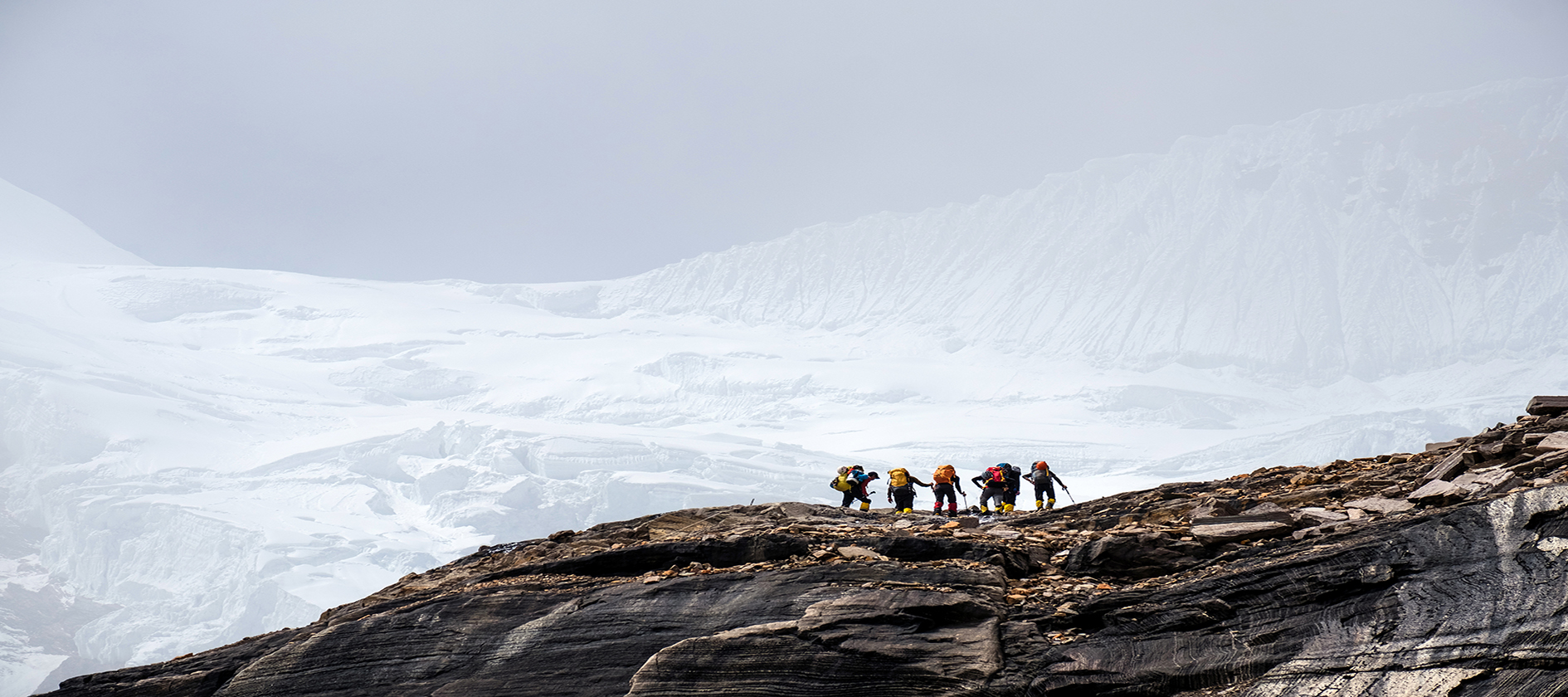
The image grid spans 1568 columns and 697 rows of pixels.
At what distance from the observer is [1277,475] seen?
15.3 metres

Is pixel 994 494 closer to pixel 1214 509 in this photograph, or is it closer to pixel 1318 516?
pixel 1214 509

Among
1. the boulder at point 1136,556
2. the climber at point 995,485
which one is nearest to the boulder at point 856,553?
the boulder at point 1136,556

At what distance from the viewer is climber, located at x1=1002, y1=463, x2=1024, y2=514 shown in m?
21.8

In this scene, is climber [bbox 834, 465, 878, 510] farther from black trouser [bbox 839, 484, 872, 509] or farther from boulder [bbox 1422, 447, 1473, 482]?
boulder [bbox 1422, 447, 1473, 482]

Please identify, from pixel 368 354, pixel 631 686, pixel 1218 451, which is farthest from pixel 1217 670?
pixel 368 354

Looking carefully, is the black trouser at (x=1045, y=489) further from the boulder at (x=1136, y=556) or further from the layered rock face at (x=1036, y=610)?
the boulder at (x=1136, y=556)

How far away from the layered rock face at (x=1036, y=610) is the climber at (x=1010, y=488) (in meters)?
7.90

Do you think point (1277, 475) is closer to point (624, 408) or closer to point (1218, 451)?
point (1218, 451)

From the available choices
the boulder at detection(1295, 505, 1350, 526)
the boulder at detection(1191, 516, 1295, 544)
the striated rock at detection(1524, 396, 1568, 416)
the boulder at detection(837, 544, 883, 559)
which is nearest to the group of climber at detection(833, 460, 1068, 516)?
the striated rock at detection(1524, 396, 1568, 416)

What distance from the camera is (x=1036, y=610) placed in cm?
895

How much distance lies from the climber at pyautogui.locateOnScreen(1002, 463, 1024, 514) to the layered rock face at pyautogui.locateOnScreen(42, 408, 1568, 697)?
7.90 metres

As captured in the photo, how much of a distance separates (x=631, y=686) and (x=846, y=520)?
6.90 meters

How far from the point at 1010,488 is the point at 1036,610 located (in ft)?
44.6

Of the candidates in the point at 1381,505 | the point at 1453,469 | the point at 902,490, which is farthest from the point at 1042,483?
the point at 1381,505
